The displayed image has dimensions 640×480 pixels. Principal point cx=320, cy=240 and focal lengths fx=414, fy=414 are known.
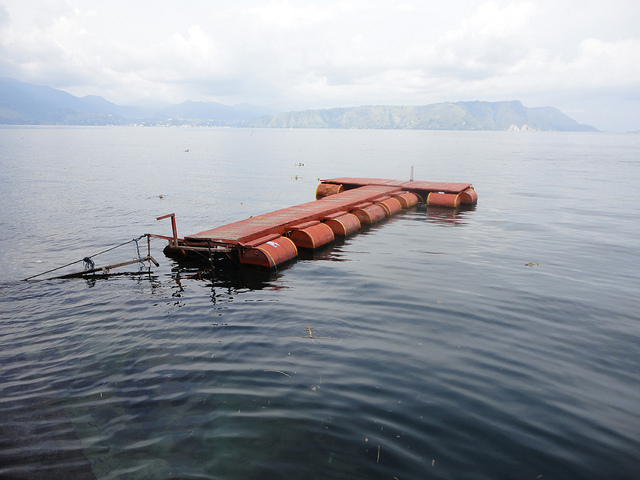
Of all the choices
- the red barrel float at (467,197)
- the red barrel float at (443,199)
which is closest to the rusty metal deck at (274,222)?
the red barrel float at (443,199)

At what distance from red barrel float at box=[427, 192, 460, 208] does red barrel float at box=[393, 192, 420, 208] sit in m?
1.35

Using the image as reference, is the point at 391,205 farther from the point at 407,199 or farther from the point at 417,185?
the point at 417,185

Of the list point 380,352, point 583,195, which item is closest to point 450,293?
point 380,352

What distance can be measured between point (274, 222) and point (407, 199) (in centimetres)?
1800

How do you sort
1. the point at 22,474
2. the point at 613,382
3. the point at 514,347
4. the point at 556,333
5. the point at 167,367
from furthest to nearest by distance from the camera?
the point at 556,333, the point at 514,347, the point at 167,367, the point at 613,382, the point at 22,474

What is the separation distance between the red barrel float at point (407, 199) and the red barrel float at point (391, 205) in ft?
2.31

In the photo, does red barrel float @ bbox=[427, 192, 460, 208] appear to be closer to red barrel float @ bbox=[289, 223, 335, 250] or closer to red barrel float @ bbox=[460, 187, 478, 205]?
red barrel float @ bbox=[460, 187, 478, 205]

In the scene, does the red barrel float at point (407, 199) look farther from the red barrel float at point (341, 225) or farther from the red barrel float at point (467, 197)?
the red barrel float at point (341, 225)

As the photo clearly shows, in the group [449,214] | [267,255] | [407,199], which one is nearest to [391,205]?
[407,199]

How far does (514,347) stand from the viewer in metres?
12.6

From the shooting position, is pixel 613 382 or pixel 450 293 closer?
pixel 613 382

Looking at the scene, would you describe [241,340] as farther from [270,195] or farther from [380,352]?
[270,195]

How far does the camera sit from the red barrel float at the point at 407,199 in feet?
125

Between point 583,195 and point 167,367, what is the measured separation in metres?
50.4
